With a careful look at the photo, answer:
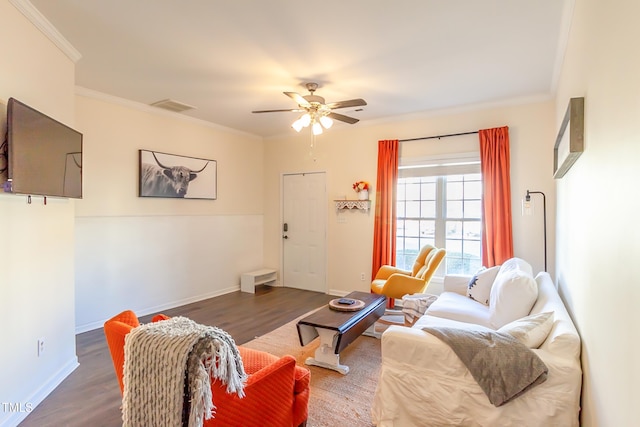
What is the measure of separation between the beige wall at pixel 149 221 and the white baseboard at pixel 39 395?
Result: 3.50ft

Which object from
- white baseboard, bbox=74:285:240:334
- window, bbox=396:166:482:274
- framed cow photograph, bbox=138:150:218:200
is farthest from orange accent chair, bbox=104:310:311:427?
window, bbox=396:166:482:274

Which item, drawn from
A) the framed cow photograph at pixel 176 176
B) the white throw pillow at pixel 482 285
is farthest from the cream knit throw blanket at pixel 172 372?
the framed cow photograph at pixel 176 176

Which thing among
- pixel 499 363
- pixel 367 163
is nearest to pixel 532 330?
pixel 499 363

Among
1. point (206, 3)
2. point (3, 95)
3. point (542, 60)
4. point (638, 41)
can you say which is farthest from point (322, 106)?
point (638, 41)

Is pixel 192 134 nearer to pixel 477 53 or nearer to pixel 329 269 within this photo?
pixel 329 269

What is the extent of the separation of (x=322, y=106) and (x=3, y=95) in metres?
2.42

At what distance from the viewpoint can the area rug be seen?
2279mm

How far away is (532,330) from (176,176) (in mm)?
4464

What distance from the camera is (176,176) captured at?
478 cm

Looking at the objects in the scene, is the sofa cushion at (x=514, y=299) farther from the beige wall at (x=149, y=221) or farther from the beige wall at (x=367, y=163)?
the beige wall at (x=149, y=221)

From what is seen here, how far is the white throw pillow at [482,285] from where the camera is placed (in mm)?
3335

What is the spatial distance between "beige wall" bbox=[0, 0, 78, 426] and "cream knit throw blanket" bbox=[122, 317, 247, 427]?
4.60 ft

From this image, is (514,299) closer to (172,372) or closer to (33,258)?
(172,372)

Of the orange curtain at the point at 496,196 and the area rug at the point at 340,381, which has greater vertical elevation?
the orange curtain at the point at 496,196
